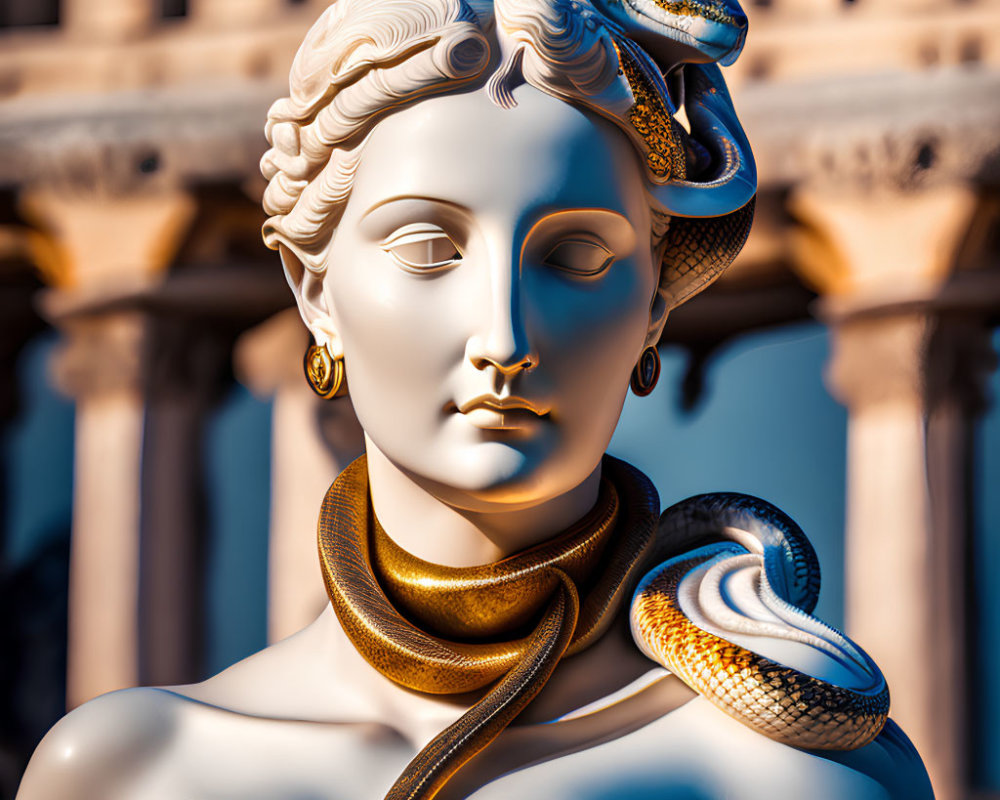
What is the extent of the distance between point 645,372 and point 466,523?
269 millimetres

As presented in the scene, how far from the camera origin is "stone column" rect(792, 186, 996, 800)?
4.53 meters

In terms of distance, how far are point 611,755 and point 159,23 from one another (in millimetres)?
4835

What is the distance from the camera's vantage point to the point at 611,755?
5.00 ft

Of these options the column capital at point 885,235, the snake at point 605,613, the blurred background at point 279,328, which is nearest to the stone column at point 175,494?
the blurred background at point 279,328

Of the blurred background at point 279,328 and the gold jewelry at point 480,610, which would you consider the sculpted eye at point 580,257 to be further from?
the blurred background at point 279,328

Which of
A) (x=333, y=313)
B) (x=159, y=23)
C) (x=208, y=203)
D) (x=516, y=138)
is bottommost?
(x=208, y=203)

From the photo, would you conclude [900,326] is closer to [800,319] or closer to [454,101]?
[800,319]

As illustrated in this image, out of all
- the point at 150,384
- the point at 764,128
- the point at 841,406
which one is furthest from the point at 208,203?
the point at 841,406

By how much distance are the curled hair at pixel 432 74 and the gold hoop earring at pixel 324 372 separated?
125 mm

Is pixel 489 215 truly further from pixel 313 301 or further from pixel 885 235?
pixel 885 235

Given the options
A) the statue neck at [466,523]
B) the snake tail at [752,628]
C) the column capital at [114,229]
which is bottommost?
the column capital at [114,229]

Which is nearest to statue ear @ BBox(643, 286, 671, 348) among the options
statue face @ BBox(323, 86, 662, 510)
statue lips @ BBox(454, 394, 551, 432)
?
statue face @ BBox(323, 86, 662, 510)

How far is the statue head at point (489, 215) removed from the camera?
150cm

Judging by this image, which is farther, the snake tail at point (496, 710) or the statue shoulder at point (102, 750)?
the statue shoulder at point (102, 750)
